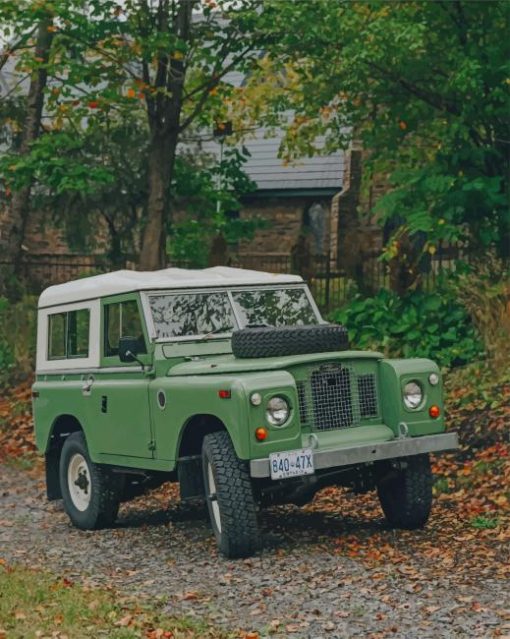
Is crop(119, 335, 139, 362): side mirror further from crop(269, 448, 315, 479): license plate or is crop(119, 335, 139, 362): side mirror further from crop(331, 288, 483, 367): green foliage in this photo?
crop(331, 288, 483, 367): green foliage

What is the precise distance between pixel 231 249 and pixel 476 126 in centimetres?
1473

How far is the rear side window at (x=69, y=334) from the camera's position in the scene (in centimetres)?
1112

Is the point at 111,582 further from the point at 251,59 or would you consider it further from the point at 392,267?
the point at 251,59

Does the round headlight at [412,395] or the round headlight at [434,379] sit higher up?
the round headlight at [434,379]

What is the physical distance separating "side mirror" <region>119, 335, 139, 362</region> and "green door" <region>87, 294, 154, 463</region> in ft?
0.26

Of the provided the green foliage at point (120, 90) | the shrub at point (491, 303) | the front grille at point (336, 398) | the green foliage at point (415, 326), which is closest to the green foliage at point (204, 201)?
the green foliage at point (120, 90)

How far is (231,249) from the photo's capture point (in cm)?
2978

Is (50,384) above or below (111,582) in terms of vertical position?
above

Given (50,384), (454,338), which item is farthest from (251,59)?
(50,384)

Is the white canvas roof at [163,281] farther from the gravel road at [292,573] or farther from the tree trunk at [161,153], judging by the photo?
the tree trunk at [161,153]

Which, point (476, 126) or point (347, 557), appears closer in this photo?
point (347, 557)

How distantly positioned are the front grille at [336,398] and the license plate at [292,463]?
1.41 feet

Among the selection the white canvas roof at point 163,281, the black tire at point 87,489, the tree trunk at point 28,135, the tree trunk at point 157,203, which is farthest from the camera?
the tree trunk at point 28,135

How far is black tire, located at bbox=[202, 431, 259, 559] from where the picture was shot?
880cm
